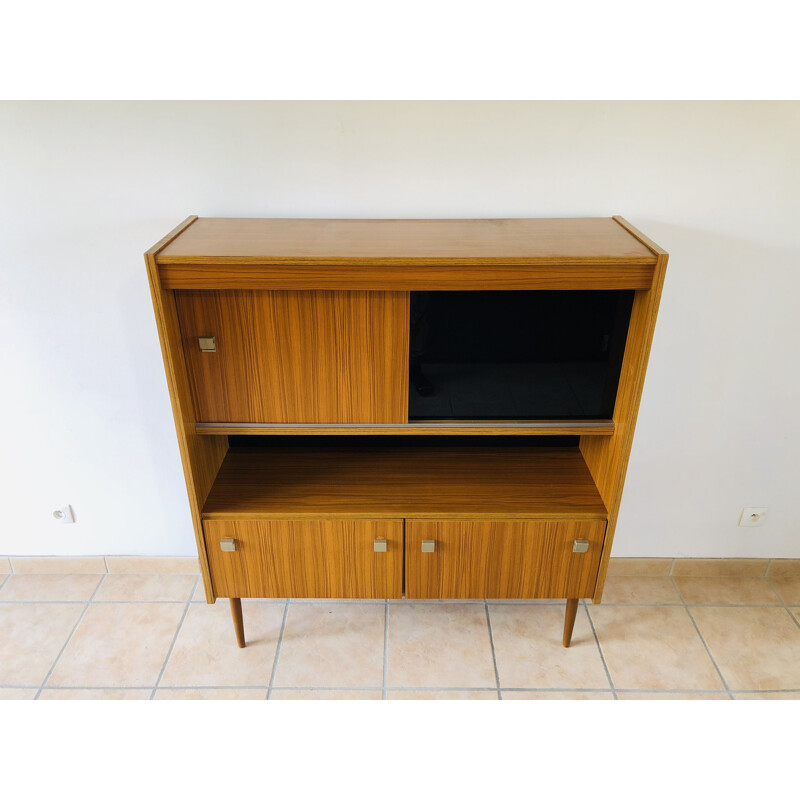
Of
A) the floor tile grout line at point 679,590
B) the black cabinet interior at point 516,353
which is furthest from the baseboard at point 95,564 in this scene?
the floor tile grout line at point 679,590

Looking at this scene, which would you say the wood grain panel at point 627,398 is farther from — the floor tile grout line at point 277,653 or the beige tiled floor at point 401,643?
the floor tile grout line at point 277,653

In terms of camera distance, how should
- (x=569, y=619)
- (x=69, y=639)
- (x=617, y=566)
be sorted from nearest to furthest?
(x=569, y=619) → (x=69, y=639) → (x=617, y=566)

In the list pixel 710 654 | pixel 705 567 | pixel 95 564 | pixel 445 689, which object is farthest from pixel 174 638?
pixel 705 567

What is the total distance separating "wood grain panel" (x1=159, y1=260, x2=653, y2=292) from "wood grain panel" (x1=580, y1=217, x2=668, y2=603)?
0.05 metres

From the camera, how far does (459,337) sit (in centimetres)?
158

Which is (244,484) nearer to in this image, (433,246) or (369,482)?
(369,482)

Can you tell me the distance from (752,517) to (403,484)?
131cm

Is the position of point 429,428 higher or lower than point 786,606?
higher

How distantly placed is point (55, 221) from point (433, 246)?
1.08 m

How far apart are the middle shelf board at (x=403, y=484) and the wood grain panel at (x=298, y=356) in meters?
0.26

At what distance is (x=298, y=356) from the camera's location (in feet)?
5.21

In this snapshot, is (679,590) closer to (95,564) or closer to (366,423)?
(366,423)

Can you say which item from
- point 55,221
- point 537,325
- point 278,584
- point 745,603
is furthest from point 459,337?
point 745,603

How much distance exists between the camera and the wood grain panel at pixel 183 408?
1.49 metres
